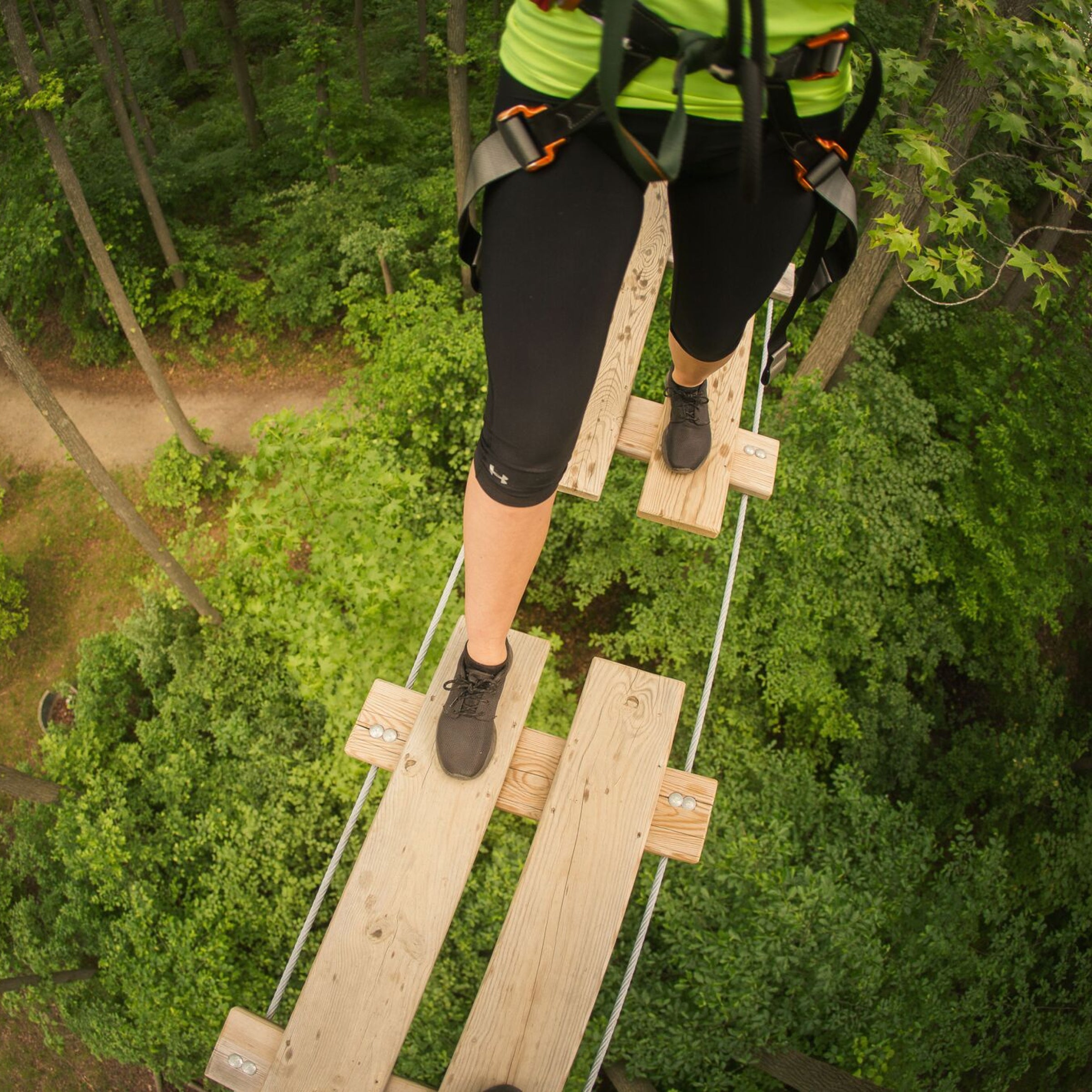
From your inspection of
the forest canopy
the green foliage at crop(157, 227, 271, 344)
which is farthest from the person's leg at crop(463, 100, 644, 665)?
the green foliage at crop(157, 227, 271, 344)

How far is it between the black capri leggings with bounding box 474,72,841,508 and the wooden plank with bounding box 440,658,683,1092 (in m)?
0.78

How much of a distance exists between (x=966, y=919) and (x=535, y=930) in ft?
16.5

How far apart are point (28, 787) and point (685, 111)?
720 cm

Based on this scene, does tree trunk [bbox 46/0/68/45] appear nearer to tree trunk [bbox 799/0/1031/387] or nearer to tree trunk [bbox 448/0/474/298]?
tree trunk [bbox 448/0/474/298]

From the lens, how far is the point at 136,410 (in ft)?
31.2

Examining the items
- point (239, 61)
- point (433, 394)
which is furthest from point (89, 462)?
point (239, 61)

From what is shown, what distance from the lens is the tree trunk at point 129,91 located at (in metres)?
10.2

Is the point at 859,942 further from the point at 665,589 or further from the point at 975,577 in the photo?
the point at 975,577

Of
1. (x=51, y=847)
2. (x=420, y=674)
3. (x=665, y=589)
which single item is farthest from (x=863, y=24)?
(x=51, y=847)

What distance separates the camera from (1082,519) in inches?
266

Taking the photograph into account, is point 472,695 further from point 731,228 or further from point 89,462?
point 89,462

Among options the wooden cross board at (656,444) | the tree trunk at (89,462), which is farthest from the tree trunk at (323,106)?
the wooden cross board at (656,444)

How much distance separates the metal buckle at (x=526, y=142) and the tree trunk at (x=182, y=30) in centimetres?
1646

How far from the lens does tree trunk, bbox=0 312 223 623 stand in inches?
203
